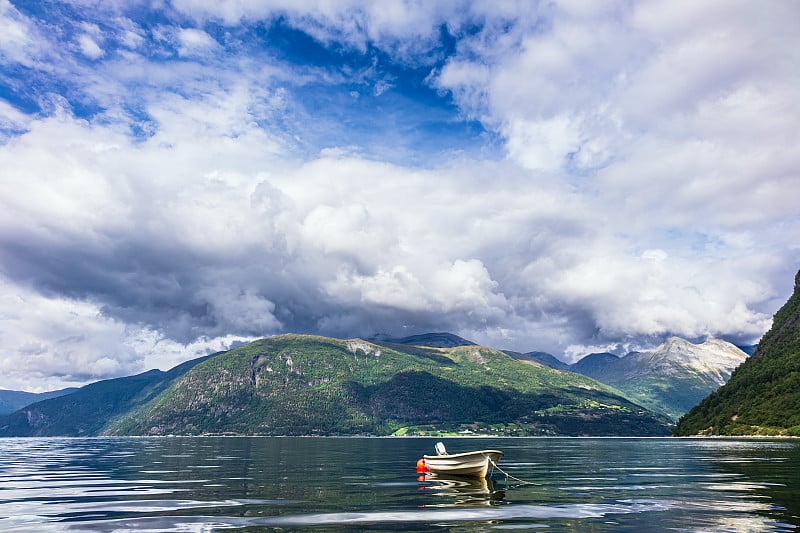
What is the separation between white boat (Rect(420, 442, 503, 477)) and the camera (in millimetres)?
60197

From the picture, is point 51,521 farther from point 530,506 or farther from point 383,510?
point 530,506

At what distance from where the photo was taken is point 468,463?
61.8 metres

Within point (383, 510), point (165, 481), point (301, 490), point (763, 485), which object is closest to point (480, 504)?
point (383, 510)

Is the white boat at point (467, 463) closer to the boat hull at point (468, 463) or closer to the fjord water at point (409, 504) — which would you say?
the boat hull at point (468, 463)

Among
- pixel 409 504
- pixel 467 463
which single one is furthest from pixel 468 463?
pixel 409 504

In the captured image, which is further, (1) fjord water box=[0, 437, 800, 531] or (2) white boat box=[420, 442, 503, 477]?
(2) white boat box=[420, 442, 503, 477]

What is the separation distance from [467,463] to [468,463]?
143 mm

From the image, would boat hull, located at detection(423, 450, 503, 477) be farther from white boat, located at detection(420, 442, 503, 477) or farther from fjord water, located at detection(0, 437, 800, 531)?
fjord water, located at detection(0, 437, 800, 531)

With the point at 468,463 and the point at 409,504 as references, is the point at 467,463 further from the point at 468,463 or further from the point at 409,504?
the point at 409,504

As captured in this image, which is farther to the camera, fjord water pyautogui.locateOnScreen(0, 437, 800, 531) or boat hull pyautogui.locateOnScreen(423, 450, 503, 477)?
boat hull pyautogui.locateOnScreen(423, 450, 503, 477)

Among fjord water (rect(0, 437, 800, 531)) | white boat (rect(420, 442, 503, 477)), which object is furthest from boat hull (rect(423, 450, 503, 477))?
fjord water (rect(0, 437, 800, 531))

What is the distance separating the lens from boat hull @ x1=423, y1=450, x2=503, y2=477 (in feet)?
197

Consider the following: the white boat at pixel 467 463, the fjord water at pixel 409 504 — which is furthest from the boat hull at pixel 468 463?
the fjord water at pixel 409 504

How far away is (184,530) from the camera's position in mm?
30188
